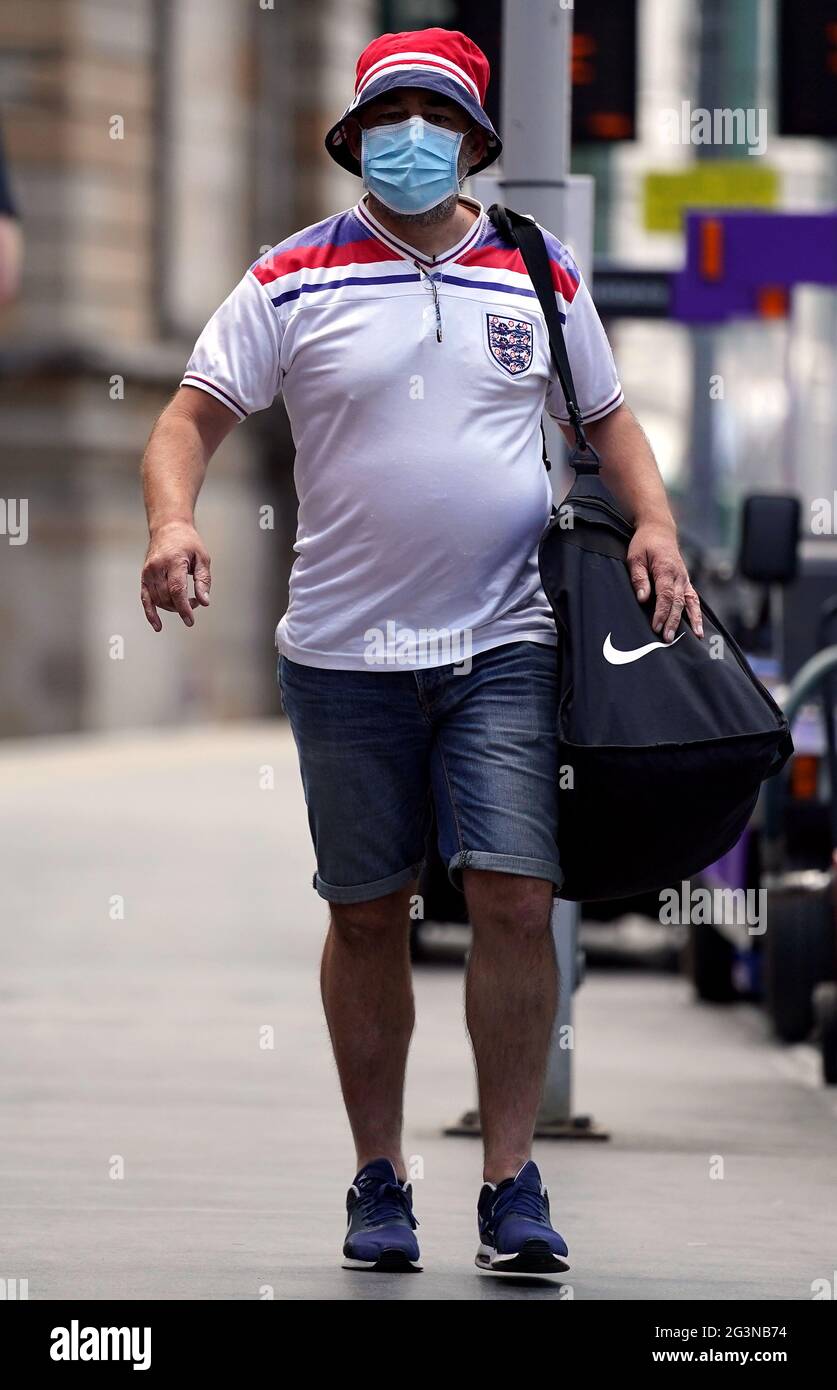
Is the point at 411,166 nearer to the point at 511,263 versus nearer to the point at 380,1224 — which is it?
the point at 511,263

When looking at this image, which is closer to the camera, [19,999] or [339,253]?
[339,253]

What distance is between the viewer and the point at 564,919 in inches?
276

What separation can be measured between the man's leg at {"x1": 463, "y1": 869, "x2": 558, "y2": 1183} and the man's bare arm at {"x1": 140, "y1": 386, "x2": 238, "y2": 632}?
70cm

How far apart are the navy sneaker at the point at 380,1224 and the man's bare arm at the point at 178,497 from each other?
100 centimetres

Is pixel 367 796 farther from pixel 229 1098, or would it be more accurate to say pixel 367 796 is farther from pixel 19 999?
pixel 19 999

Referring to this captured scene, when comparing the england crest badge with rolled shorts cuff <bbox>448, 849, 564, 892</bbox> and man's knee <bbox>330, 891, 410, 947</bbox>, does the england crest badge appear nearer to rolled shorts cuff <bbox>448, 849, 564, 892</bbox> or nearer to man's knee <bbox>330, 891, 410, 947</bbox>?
rolled shorts cuff <bbox>448, 849, 564, 892</bbox>

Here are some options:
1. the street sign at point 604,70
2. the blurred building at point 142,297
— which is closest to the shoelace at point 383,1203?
the street sign at point 604,70

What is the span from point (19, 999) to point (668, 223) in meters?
15.6

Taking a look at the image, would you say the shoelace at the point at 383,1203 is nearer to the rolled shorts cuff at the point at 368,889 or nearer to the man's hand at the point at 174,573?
the rolled shorts cuff at the point at 368,889

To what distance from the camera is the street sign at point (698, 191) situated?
77.8ft

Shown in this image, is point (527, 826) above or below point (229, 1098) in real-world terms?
above
